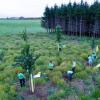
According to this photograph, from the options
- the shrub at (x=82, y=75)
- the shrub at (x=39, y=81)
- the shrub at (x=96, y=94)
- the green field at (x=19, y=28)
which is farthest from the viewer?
the green field at (x=19, y=28)

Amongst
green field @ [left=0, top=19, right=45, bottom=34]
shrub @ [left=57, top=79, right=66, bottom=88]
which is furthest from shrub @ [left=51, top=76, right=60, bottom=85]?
green field @ [left=0, top=19, right=45, bottom=34]

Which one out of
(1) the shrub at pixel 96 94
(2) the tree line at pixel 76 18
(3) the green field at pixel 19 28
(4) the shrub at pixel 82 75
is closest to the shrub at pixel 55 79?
(4) the shrub at pixel 82 75

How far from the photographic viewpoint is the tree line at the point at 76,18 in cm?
5831

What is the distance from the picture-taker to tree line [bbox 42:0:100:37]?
191ft

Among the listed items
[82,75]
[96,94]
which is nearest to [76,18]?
[82,75]

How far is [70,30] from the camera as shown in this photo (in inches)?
2571

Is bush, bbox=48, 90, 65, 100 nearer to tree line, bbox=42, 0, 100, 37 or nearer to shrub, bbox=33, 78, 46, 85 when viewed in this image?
shrub, bbox=33, 78, 46, 85

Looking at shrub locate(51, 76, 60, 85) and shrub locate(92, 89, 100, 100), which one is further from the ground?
shrub locate(51, 76, 60, 85)

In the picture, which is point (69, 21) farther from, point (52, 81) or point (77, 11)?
Answer: point (52, 81)

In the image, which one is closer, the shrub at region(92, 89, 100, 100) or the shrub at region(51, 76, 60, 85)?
the shrub at region(92, 89, 100, 100)

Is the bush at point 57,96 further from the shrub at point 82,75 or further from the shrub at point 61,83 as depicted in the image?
the shrub at point 82,75

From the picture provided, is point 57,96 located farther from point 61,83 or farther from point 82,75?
point 82,75

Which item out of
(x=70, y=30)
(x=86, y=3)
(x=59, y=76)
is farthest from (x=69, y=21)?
(x=59, y=76)

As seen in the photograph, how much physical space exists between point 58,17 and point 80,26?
1019 cm
